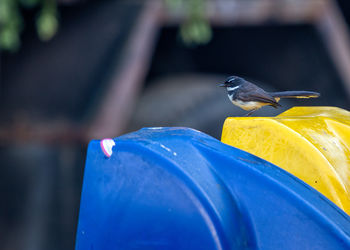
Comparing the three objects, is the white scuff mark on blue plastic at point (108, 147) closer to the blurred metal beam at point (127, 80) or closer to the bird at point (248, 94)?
the bird at point (248, 94)

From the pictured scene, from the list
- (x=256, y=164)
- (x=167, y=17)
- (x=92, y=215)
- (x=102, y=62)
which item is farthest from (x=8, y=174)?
(x=256, y=164)

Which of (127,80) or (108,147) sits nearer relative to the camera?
(108,147)

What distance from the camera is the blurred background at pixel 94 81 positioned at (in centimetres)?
323

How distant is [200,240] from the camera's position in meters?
0.95

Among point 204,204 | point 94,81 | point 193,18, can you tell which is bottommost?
point 204,204

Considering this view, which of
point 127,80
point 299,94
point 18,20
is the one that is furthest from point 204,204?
point 18,20

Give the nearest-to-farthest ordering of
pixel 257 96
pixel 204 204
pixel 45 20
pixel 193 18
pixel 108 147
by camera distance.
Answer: pixel 204 204 < pixel 108 147 < pixel 257 96 < pixel 45 20 < pixel 193 18

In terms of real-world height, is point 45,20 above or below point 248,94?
above

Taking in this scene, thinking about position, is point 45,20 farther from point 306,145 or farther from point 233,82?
point 306,145

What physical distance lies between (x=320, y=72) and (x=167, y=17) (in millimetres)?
1369

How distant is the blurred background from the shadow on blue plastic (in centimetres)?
216

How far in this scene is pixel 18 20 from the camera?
3.33 meters

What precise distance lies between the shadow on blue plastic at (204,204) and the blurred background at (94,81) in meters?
2.16

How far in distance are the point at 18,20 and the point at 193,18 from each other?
128 centimetres
